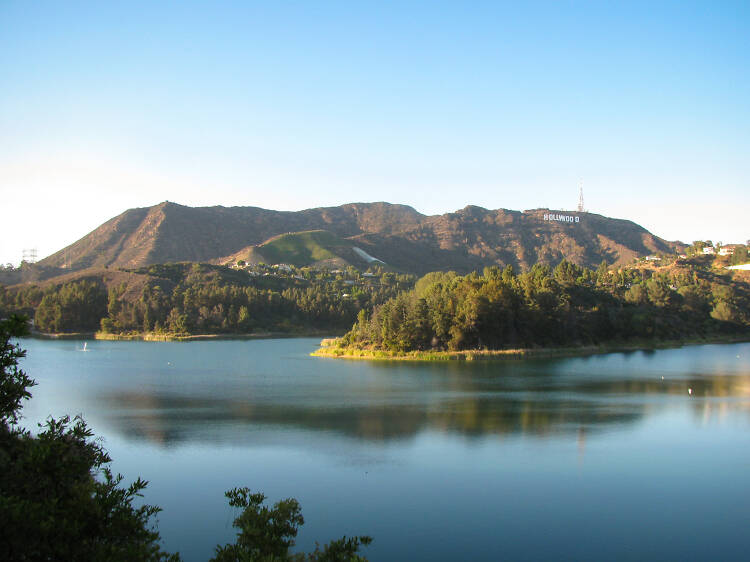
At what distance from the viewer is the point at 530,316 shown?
239 ft

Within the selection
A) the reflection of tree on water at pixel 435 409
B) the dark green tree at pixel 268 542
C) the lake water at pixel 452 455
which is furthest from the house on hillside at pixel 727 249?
the dark green tree at pixel 268 542

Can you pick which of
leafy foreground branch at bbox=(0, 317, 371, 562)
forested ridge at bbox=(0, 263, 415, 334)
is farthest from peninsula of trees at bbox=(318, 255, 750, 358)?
leafy foreground branch at bbox=(0, 317, 371, 562)

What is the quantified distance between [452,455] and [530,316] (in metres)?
48.4

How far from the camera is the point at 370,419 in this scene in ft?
115

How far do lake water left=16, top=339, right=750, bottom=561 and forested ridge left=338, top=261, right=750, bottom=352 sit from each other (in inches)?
511

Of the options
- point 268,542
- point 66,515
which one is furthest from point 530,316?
point 66,515

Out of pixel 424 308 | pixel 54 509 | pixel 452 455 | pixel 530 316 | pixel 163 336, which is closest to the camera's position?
pixel 54 509

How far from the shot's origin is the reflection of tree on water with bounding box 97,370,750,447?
3191 centimetres

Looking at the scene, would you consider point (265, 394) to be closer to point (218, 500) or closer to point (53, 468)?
point (218, 500)

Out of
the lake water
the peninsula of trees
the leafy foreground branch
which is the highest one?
the peninsula of trees

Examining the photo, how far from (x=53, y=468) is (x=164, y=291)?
444 ft

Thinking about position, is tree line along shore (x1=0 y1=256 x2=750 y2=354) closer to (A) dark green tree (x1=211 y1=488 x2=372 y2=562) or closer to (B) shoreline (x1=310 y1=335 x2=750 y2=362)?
(B) shoreline (x1=310 y1=335 x2=750 y2=362)

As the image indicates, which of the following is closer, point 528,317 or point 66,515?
point 66,515

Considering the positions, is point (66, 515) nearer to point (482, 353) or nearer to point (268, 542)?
point (268, 542)
